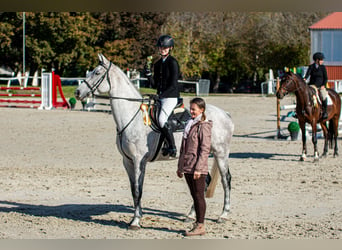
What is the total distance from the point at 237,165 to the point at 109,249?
697 cm

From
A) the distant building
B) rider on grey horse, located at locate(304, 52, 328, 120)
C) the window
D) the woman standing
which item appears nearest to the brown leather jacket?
the woman standing

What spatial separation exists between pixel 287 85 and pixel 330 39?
1273 inches

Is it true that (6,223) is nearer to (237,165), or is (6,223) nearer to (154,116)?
(154,116)

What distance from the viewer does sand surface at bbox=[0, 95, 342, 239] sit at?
773cm

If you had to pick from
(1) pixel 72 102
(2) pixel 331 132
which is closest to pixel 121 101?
(2) pixel 331 132

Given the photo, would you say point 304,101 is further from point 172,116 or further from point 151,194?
point 172,116

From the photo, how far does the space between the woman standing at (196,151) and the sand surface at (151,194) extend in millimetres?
689

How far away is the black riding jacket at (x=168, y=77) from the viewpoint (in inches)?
321

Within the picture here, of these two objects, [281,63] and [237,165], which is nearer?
[237,165]

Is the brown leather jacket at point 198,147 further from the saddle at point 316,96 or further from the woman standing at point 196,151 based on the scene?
the saddle at point 316,96

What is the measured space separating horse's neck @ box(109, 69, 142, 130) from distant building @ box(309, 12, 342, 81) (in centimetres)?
3740

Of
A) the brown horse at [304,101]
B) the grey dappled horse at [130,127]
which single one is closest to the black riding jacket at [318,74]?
the brown horse at [304,101]

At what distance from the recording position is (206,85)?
42375mm
